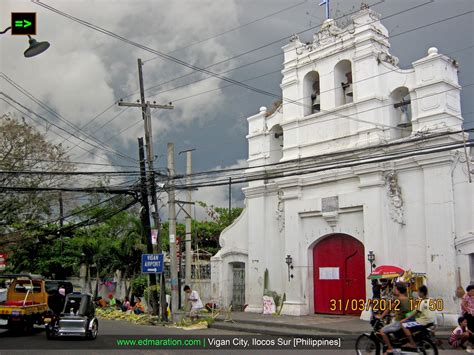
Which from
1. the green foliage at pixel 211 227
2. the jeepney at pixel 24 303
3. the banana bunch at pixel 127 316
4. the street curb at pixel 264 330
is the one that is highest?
the green foliage at pixel 211 227

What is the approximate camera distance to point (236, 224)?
88.2 ft

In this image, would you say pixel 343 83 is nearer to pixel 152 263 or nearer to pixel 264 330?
pixel 264 330

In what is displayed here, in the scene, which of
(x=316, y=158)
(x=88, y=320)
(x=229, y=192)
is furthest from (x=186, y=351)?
(x=229, y=192)

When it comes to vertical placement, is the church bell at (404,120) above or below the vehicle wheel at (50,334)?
above

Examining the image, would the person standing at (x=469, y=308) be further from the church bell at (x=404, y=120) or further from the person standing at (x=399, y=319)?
the church bell at (x=404, y=120)

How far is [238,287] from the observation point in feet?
87.5

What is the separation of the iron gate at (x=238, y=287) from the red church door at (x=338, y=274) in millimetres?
4559

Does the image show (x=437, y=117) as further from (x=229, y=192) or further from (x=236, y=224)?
(x=229, y=192)

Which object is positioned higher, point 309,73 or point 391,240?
point 309,73

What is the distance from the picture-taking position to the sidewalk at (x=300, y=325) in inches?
688

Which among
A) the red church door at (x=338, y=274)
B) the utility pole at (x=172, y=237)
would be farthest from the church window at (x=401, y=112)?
the utility pole at (x=172, y=237)

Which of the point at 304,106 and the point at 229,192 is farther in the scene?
the point at 229,192

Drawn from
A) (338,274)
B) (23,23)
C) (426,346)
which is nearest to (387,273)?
(338,274)

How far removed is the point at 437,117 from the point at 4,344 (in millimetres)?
15428
